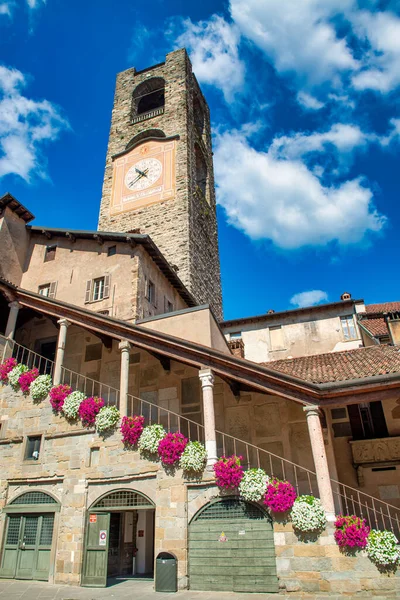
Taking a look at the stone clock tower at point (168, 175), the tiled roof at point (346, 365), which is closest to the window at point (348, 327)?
the tiled roof at point (346, 365)

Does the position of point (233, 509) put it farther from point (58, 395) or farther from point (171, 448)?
point (58, 395)

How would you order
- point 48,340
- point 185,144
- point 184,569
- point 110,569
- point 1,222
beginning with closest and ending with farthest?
point 184,569 < point 110,569 < point 48,340 < point 1,222 < point 185,144

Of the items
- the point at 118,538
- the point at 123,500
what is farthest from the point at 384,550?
the point at 118,538

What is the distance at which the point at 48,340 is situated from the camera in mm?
16250

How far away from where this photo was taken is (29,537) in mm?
11242

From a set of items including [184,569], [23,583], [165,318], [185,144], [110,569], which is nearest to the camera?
[184,569]

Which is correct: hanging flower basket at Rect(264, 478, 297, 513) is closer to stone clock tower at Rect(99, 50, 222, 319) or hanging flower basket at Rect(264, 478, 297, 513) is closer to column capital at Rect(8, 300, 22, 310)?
column capital at Rect(8, 300, 22, 310)

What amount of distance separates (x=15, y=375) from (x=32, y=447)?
227 centimetres

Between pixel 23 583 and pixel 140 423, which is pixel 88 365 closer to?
pixel 140 423

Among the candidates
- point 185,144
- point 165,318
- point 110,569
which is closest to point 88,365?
point 165,318

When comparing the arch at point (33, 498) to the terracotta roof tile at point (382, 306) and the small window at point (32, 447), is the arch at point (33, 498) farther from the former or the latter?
the terracotta roof tile at point (382, 306)

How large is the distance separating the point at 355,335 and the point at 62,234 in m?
15.2

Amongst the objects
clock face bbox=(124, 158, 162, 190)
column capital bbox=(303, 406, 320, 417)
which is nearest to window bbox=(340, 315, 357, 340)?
column capital bbox=(303, 406, 320, 417)

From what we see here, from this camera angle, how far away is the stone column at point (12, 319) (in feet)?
46.9
